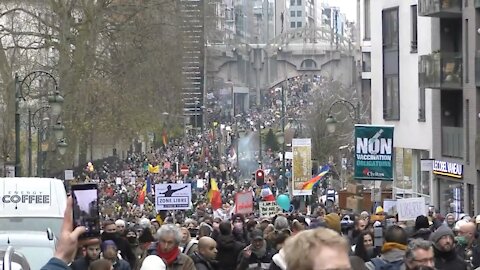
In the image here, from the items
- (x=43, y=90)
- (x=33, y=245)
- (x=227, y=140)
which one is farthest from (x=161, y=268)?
(x=227, y=140)

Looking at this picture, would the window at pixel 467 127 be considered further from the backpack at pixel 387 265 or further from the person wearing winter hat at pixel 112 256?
the backpack at pixel 387 265

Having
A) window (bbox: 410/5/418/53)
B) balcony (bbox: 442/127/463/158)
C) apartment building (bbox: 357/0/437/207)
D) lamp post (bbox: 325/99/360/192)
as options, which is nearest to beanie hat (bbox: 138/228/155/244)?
lamp post (bbox: 325/99/360/192)

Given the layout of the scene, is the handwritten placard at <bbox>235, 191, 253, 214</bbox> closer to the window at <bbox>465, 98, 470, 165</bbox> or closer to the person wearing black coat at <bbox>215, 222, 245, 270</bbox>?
the window at <bbox>465, 98, 470, 165</bbox>

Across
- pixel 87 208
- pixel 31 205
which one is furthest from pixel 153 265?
pixel 31 205

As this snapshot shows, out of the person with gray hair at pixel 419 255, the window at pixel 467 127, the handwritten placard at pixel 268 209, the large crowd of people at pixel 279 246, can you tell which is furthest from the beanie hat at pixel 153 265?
the window at pixel 467 127

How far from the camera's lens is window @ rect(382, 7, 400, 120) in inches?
1935

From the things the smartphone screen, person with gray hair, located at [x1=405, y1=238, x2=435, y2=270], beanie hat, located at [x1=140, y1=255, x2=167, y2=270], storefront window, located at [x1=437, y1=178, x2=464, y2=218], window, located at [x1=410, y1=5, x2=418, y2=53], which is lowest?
storefront window, located at [x1=437, y1=178, x2=464, y2=218]

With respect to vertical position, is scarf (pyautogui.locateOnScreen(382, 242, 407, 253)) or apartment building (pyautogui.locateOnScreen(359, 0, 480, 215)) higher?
apartment building (pyautogui.locateOnScreen(359, 0, 480, 215))

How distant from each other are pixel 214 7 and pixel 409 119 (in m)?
30.2

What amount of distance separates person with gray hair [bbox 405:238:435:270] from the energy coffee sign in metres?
16.5

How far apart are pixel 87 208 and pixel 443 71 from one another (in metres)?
33.5

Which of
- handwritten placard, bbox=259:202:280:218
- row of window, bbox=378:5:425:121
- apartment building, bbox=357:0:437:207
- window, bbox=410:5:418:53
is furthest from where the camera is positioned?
row of window, bbox=378:5:425:121

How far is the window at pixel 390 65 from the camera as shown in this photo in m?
49.2

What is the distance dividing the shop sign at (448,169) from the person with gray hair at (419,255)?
104 ft
